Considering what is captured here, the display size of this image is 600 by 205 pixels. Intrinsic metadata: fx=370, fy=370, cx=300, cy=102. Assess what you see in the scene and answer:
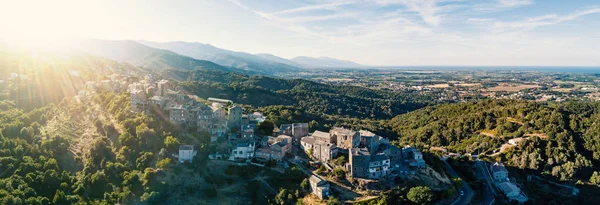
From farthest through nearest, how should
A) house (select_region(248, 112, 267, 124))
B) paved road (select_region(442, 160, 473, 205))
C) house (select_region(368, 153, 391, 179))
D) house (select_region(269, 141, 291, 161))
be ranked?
house (select_region(248, 112, 267, 124))
house (select_region(269, 141, 291, 161))
paved road (select_region(442, 160, 473, 205))
house (select_region(368, 153, 391, 179))

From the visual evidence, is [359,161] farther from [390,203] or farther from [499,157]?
[499,157]

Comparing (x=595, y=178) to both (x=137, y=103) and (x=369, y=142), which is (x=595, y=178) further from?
(x=137, y=103)

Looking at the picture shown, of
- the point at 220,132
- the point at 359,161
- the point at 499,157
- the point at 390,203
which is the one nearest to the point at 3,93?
the point at 220,132

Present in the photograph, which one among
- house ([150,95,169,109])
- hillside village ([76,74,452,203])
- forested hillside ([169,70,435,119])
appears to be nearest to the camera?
hillside village ([76,74,452,203])

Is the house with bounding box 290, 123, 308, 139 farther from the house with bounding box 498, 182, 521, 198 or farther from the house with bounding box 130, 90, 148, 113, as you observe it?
the house with bounding box 498, 182, 521, 198

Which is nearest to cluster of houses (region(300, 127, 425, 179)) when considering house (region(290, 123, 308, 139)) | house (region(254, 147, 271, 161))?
house (region(290, 123, 308, 139))

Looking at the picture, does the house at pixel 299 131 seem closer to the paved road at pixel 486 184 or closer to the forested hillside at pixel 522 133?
the paved road at pixel 486 184

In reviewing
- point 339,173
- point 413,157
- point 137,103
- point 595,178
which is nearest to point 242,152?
point 339,173
